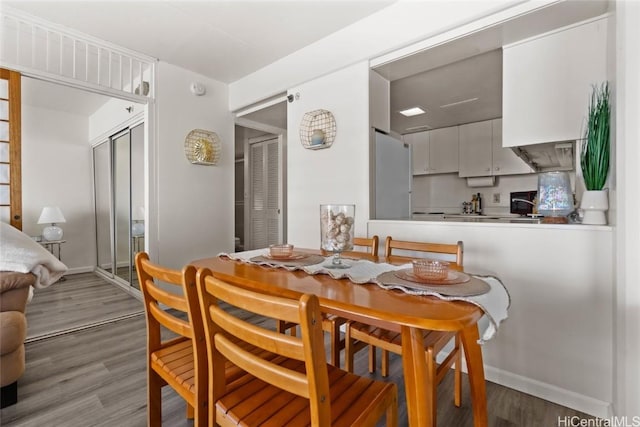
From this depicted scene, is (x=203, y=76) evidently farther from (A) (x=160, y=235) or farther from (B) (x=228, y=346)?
(B) (x=228, y=346)

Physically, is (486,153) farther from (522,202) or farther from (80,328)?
(80,328)

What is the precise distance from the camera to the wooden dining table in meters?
0.77

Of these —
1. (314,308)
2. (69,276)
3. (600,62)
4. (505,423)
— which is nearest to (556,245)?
(505,423)

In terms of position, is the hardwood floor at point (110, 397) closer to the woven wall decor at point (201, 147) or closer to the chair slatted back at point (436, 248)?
the chair slatted back at point (436, 248)

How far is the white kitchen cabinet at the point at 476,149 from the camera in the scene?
14.2 ft

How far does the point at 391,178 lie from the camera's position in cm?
274

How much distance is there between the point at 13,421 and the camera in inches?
56.7

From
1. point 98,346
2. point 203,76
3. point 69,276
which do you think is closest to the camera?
point 98,346

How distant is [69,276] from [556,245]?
223 inches

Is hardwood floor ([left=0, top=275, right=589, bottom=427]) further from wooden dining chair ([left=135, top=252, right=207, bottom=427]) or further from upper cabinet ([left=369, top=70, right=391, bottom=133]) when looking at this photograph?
upper cabinet ([left=369, top=70, right=391, bottom=133])

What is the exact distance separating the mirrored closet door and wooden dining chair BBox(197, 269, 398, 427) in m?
2.96

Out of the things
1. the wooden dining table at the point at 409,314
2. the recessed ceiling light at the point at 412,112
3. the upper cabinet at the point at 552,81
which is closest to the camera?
the wooden dining table at the point at 409,314

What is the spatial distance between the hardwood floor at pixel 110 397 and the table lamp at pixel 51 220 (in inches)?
93.0

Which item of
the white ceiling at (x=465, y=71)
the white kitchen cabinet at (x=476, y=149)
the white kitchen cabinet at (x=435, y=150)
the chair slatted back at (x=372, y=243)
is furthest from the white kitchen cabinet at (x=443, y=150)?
the chair slatted back at (x=372, y=243)
